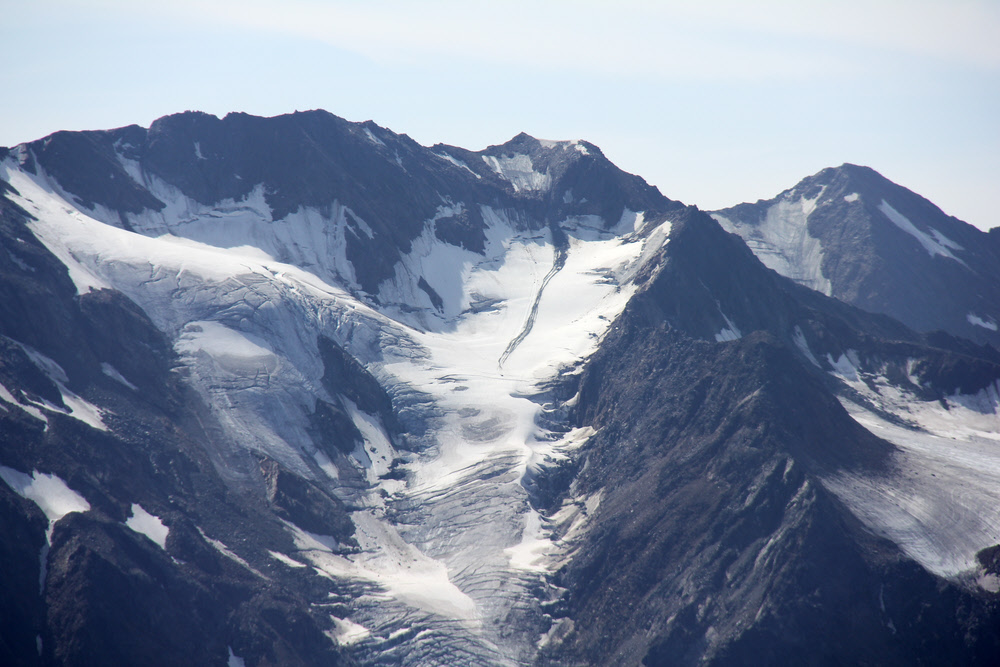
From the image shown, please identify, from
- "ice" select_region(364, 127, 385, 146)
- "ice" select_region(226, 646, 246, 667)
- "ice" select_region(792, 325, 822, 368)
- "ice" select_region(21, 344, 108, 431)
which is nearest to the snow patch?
"ice" select_region(792, 325, 822, 368)

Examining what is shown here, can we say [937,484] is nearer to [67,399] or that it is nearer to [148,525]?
[148,525]

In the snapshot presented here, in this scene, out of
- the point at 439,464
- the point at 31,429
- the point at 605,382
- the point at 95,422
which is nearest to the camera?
the point at 31,429

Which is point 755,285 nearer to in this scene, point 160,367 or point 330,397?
point 330,397

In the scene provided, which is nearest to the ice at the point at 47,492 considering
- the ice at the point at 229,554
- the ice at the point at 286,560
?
the ice at the point at 229,554

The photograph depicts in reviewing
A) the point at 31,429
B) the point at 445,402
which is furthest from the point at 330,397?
the point at 31,429

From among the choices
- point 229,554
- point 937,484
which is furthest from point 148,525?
point 937,484

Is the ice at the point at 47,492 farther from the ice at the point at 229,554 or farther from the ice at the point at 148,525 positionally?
the ice at the point at 229,554

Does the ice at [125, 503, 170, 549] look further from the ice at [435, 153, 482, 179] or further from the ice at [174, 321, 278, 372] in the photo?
the ice at [435, 153, 482, 179]
